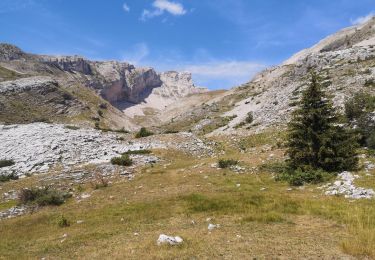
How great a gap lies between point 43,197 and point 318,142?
64.2 feet

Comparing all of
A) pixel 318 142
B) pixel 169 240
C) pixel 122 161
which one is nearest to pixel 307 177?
pixel 318 142

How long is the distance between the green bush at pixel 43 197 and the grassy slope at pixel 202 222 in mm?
1131

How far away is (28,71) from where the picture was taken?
149500 mm

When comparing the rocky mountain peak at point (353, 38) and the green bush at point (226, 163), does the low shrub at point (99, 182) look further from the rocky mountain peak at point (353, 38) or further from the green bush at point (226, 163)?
the rocky mountain peak at point (353, 38)

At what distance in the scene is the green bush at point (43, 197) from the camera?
85.6 feet

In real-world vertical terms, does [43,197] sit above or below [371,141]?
below

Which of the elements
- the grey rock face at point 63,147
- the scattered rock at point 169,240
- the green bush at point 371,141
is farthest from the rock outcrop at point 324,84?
the scattered rock at point 169,240

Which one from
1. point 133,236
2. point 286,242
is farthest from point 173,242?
point 286,242

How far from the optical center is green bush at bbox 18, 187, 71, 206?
26094mm

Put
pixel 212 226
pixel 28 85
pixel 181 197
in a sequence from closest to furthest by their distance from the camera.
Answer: pixel 212 226, pixel 181 197, pixel 28 85

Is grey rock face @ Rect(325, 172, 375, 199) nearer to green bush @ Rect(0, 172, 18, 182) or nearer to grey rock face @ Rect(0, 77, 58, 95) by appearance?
green bush @ Rect(0, 172, 18, 182)

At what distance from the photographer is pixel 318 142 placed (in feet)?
90.2

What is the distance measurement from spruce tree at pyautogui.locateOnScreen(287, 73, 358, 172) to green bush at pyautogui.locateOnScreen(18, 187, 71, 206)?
55.0 feet

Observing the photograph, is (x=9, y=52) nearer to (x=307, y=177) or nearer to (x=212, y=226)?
(x=307, y=177)
